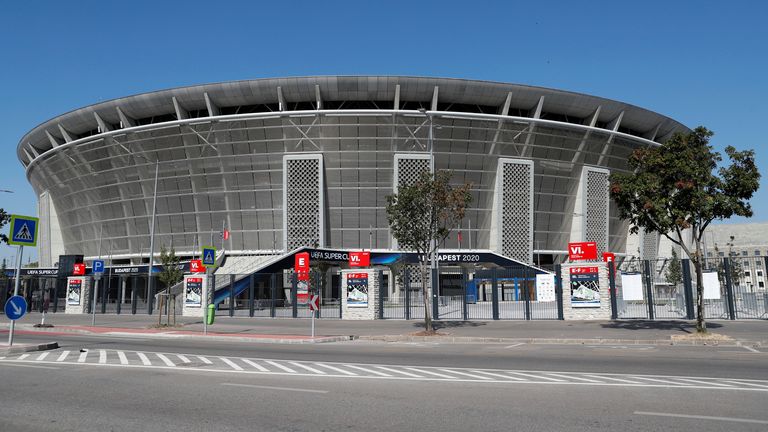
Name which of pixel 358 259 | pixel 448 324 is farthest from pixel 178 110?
pixel 448 324

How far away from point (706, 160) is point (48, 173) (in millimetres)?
65976

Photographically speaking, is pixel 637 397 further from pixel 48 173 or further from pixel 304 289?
pixel 48 173

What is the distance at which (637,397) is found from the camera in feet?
24.7

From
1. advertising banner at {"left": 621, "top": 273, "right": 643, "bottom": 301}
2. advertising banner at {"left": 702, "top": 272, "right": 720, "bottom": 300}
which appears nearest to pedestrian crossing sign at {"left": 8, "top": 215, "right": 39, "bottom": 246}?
advertising banner at {"left": 621, "top": 273, "right": 643, "bottom": 301}

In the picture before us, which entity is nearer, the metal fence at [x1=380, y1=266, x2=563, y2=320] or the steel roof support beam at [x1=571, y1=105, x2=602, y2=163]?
the metal fence at [x1=380, y1=266, x2=563, y2=320]

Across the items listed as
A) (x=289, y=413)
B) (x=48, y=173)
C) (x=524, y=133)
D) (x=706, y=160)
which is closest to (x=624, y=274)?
(x=706, y=160)

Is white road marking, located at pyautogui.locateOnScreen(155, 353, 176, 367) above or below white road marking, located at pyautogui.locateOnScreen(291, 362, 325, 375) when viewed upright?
below

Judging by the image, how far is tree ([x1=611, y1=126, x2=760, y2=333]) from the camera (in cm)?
1855

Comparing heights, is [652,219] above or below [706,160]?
below

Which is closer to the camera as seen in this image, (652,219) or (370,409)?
(370,409)

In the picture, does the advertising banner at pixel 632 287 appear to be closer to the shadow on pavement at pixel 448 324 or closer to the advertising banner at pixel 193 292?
the shadow on pavement at pixel 448 324

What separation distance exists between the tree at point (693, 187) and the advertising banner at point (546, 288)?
7528 millimetres

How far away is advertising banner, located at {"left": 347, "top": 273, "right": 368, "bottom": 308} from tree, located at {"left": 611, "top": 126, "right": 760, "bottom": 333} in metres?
15.3

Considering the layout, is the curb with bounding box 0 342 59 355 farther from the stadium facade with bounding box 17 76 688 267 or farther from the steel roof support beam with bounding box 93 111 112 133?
the steel roof support beam with bounding box 93 111 112 133
